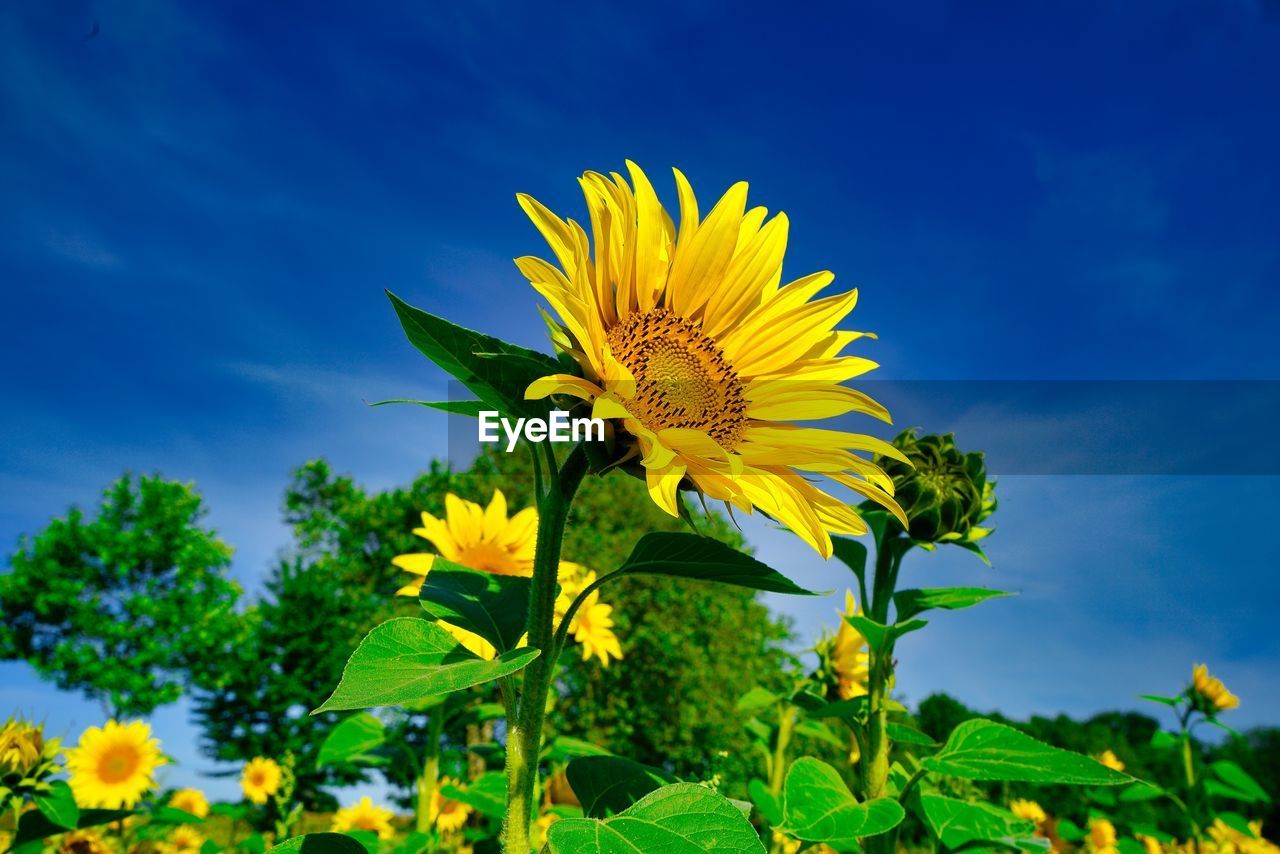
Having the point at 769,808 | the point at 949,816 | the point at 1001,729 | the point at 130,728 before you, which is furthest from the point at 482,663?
the point at 130,728

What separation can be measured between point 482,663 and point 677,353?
0.64m

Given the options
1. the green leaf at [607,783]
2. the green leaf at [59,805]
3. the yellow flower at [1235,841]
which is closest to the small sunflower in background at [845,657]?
the green leaf at [607,783]

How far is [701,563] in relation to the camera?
133 centimetres

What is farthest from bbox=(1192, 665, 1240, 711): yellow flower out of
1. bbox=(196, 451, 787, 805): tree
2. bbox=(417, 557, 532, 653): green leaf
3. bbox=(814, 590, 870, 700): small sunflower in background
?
bbox=(196, 451, 787, 805): tree

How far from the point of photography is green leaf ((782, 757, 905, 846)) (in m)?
1.44

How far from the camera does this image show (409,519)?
1897cm

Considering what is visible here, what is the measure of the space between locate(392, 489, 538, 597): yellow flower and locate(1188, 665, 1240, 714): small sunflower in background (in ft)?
12.0

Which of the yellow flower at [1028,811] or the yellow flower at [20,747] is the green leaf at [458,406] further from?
the yellow flower at [1028,811]

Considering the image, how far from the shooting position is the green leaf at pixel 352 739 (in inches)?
112

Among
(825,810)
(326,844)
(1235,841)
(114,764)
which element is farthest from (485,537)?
(1235,841)

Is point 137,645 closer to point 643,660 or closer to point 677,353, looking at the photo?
point 643,660

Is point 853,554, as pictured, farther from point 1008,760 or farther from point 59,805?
point 59,805

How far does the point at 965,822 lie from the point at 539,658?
0.99 m

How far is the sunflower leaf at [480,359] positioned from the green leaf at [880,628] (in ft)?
2.77
